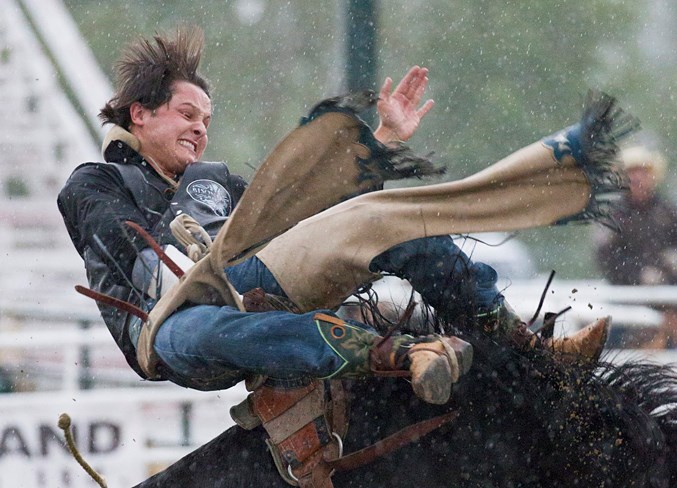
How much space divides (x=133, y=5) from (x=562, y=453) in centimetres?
899

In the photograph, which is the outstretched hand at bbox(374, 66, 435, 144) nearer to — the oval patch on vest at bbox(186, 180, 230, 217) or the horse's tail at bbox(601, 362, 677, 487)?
the oval patch on vest at bbox(186, 180, 230, 217)

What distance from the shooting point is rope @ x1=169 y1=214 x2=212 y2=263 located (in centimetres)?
336

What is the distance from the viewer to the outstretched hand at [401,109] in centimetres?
369

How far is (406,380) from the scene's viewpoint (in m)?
3.27

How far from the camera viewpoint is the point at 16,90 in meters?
8.77

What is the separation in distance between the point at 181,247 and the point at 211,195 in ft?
0.94

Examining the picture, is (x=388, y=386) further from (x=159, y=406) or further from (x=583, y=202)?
(x=159, y=406)

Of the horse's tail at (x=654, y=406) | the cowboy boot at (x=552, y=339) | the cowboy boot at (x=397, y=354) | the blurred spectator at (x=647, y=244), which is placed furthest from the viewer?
the blurred spectator at (x=647, y=244)

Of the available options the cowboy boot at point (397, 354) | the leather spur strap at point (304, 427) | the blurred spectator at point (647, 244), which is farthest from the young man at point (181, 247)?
the blurred spectator at point (647, 244)

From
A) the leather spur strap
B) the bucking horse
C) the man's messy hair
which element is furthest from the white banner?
the leather spur strap

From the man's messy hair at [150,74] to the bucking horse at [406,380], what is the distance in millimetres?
917

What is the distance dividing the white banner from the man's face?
7.99 ft

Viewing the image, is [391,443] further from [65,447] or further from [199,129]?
[65,447]

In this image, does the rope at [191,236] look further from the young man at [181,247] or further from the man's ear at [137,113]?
the man's ear at [137,113]
